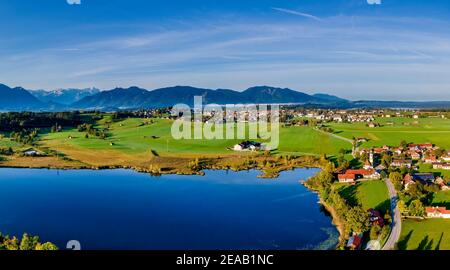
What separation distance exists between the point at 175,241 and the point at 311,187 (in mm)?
4821

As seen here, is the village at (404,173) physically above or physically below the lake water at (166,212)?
above

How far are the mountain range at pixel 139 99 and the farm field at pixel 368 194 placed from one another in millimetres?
38716

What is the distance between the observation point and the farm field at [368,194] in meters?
7.57

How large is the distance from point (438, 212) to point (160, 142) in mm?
11378

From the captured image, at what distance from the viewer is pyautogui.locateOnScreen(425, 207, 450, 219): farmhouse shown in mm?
6457

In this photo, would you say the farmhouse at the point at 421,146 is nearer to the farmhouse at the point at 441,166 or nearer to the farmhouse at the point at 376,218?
the farmhouse at the point at 441,166

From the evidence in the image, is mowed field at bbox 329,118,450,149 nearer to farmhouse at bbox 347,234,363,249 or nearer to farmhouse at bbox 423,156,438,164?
farmhouse at bbox 423,156,438,164

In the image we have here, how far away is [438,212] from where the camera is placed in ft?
21.4

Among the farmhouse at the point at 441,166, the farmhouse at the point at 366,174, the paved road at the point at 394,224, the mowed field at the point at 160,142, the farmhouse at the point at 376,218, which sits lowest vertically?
the paved road at the point at 394,224

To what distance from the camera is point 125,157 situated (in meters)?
13.8

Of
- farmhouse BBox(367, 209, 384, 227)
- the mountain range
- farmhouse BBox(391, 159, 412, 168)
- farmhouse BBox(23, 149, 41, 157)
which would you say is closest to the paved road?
farmhouse BBox(367, 209, 384, 227)

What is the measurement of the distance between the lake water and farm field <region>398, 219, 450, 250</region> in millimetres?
1020

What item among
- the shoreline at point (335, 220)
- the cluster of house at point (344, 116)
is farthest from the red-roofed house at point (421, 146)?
the cluster of house at point (344, 116)
